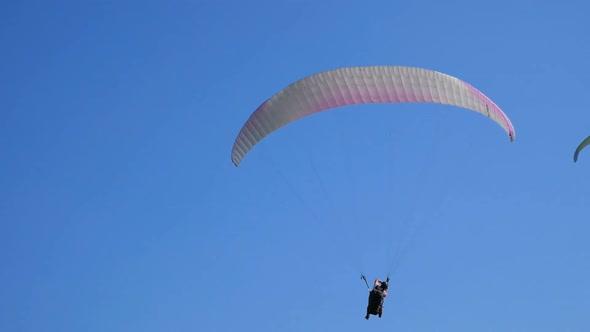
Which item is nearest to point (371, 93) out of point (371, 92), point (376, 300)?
point (371, 92)

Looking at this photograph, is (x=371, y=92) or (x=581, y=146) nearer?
(x=371, y=92)

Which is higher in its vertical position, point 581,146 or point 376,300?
point 581,146

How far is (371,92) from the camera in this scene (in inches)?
1190

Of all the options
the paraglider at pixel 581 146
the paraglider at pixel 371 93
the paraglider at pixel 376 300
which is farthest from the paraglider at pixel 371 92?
the paraglider at pixel 376 300

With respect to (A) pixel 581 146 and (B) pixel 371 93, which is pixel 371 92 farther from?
(A) pixel 581 146

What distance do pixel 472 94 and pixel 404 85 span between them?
1780 millimetres

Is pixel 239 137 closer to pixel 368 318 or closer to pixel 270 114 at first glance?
pixel 270 114

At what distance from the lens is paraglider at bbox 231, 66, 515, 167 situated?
98.2ft

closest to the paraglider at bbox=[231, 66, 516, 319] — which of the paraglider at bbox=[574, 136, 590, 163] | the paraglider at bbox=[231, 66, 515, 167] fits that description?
the paraglider at bbox=[231, 66, 515, 167]

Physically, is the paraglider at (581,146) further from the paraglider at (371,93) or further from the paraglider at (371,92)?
the paraglider at (371,92)

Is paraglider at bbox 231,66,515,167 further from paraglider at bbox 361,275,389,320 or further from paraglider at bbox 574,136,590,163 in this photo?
paraglider at bbox 361,275,389,320

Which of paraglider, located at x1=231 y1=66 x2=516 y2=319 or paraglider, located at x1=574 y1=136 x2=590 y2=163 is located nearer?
paraglider, located at x1=231 y1=66 x2=516 y2=319

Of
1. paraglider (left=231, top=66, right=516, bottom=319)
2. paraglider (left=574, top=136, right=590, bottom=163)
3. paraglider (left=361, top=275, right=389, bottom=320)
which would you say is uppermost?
paraglider (left=574, top=136, right=590, bottom=163)

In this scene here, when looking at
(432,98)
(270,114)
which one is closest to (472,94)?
(432,98)
